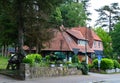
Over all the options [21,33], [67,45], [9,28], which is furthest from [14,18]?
[67,45]

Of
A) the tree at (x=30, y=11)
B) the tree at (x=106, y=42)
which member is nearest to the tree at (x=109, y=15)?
the tree at (x=106, y=42)

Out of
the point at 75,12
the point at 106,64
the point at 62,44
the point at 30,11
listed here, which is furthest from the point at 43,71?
the point at 75,12

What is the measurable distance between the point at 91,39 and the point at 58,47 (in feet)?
58.3

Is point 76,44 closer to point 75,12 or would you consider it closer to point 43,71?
point 75,12

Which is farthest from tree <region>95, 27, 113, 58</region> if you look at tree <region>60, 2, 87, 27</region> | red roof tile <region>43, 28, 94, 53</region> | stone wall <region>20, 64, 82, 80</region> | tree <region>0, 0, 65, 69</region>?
tree <region>0, 0, 65, 69</region>

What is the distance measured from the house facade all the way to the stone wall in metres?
16.9

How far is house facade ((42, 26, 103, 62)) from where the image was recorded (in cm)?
6150

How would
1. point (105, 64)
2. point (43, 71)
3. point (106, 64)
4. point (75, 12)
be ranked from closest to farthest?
point (43, 71), point (106, 64), point (105, 64), point (75, 12)

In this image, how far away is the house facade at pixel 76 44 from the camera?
2421 inches

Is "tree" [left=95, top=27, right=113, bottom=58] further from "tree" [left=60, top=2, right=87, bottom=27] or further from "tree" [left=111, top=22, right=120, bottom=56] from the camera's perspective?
"tree" [left=60, top=2, right=87, bottom=27]

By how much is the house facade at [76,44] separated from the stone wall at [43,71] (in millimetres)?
16896

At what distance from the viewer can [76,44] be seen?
6688 centimetres

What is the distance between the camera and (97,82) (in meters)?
28.9

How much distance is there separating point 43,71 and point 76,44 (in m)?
37.5
